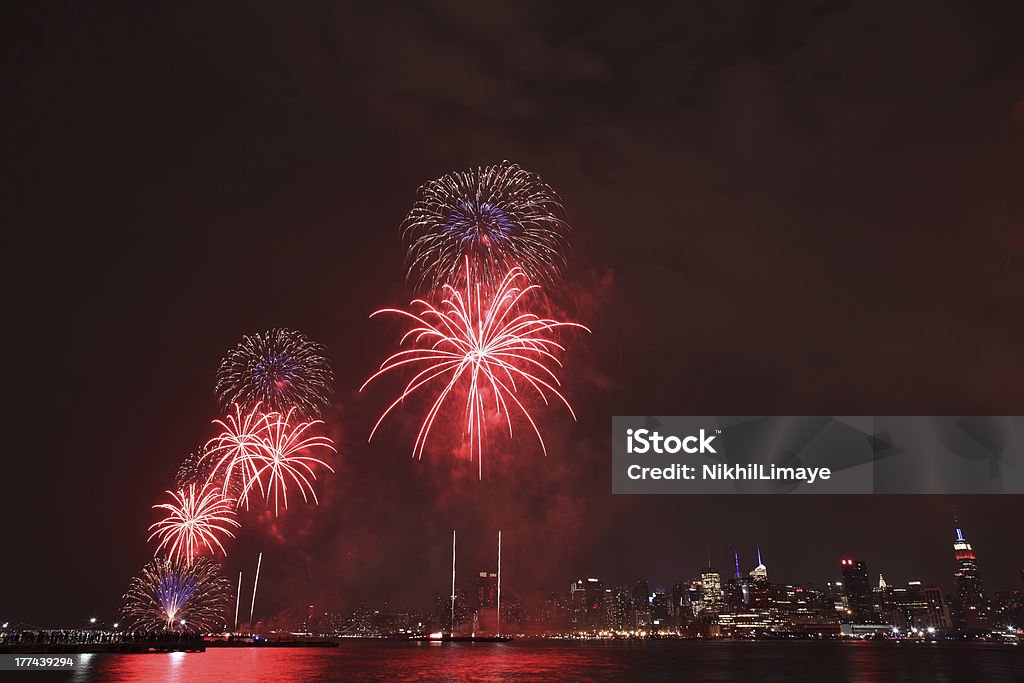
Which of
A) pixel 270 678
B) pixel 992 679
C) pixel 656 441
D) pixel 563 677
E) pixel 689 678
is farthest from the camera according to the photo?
pixel 992 679

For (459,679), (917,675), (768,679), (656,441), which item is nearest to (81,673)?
(459,679)

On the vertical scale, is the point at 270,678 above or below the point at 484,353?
below

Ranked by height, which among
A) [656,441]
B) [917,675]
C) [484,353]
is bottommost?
[917,675]

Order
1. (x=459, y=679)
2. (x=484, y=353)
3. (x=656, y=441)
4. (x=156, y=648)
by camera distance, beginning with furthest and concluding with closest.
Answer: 1. (x=156, y=648)
2. (x=459, y=679)
3. (x=656, y=441)
4. (x=484, y=353)

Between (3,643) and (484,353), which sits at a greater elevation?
(484,353)

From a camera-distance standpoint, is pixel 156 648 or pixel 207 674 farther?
pixel 156 648

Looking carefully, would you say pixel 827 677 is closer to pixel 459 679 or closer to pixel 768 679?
pixel 768 679

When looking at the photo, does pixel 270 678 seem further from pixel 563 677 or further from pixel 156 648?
pixel 156 648

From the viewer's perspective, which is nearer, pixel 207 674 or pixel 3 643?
pixel 207 674

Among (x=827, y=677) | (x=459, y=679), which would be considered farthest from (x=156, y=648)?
(x=827, y=677)
